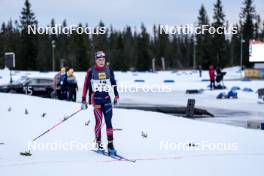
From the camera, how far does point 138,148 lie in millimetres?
9070

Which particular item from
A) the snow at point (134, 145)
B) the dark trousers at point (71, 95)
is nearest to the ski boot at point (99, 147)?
the snow at point (134, 145)

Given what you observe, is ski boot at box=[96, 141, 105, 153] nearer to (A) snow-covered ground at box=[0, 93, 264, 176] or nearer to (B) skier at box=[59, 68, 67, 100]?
(A) snow-covered ground at box=[0, 93, 264, 176]

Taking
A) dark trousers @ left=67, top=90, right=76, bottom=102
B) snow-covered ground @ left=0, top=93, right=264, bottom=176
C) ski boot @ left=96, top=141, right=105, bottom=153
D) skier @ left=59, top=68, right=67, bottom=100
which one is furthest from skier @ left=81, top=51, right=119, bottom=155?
dark trousers @ left=67, top=90, right=76, bottom=102

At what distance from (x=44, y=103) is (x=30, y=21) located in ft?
211

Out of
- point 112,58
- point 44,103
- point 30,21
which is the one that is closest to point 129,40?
point 112,58

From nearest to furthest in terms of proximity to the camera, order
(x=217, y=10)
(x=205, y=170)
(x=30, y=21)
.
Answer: (x=205, y=170) → (x=217, y=10) → (x=30, y=21)

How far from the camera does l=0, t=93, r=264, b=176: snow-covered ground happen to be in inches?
280

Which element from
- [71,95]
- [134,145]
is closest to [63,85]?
[71,95]

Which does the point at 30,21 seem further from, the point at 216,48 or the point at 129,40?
the point at 129,40

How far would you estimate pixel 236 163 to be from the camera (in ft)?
25.0

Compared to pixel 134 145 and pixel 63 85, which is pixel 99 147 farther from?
pixel 63 85

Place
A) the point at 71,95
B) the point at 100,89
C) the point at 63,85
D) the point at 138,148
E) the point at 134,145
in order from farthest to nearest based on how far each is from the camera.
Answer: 1. the point at 71,95
2. the point at 63,85
3. the point at 134,145
4. the point at 138,148
5. the point at 100,89

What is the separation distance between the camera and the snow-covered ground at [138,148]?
711cm

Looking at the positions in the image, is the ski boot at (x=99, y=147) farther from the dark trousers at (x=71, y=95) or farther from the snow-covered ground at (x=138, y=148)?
the dark trousers at (x=71, y=95)
